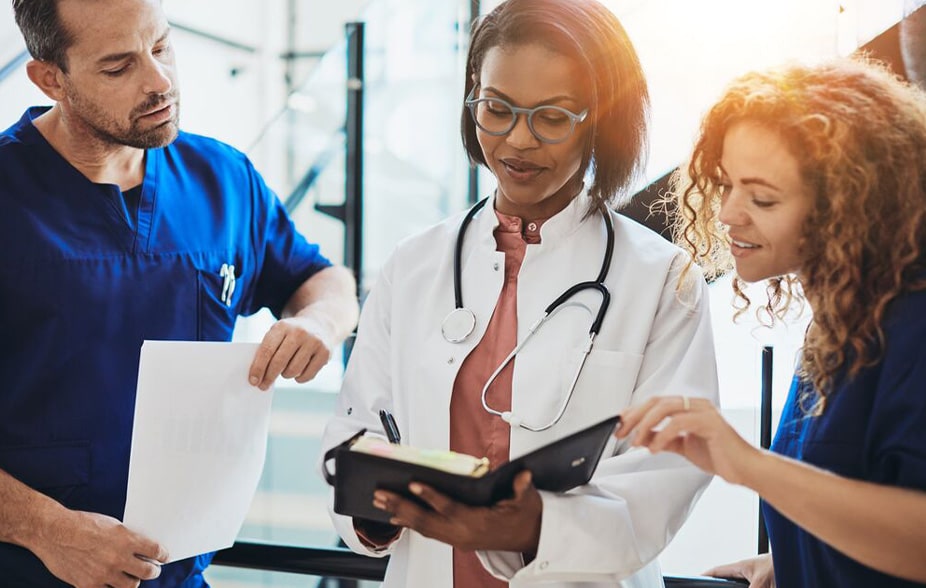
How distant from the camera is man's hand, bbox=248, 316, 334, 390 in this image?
1444 mm

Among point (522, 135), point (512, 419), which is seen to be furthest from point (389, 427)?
point (522, 135)

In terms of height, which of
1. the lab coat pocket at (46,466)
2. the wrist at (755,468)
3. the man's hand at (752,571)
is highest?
the wrist at (755,468)

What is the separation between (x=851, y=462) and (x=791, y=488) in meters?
0.15

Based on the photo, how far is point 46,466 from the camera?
1427 mm

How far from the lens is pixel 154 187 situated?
5.26ft

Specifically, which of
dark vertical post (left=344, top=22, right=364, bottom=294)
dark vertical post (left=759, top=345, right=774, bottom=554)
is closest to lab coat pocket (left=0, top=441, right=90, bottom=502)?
dark vertical post (left=759, top=345, right=774, bottom=554)

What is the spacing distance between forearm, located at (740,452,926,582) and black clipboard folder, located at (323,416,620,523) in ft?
0.62

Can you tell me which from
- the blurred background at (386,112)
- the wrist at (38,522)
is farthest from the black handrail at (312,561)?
the wrist at (38,522)

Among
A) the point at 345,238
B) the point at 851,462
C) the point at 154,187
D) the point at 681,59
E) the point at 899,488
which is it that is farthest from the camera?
the point at 345,238

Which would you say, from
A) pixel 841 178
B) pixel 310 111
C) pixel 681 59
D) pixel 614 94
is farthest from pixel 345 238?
pixel 841 178

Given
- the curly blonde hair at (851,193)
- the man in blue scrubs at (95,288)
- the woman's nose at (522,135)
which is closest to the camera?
the curly blonde hair at (851,193)

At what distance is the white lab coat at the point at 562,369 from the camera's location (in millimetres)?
1191

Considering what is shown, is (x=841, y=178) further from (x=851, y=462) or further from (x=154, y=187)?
(x=154, y=187)

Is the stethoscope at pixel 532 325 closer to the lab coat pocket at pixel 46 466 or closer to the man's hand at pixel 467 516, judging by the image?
the man's hand at pixel 467 516
